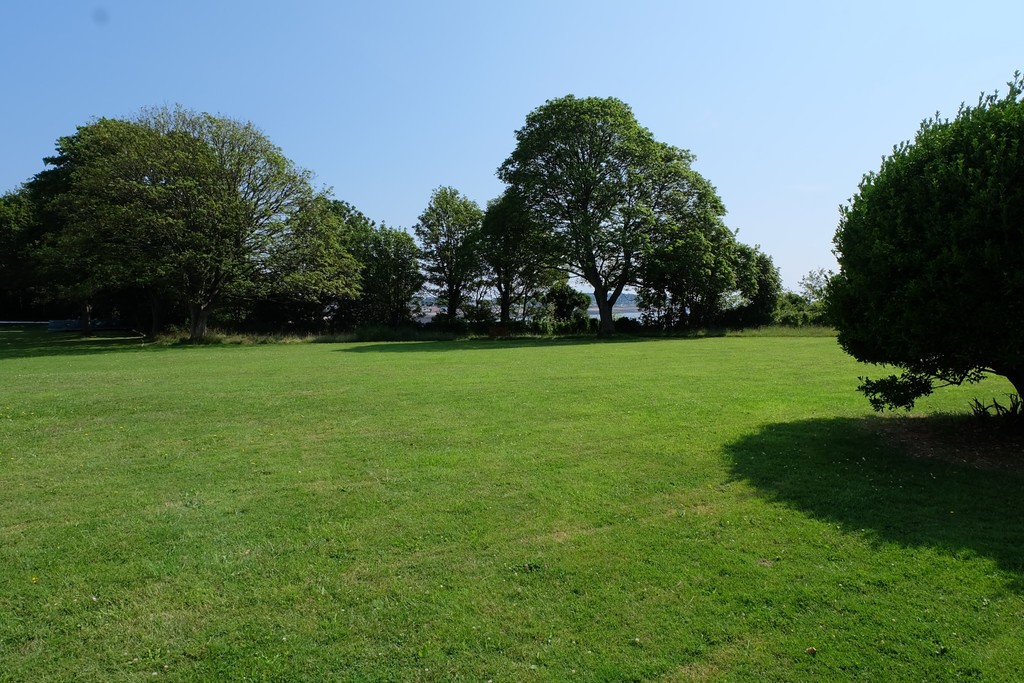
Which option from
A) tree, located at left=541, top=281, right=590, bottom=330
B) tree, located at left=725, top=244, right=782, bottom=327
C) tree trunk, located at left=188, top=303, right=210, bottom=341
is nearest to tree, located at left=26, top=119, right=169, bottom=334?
tree trunk, located at left=188, top=303, right=210, bottom=341

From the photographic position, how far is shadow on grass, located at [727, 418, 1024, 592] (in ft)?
17.3

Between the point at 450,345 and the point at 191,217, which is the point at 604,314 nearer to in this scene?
the point at 450,345

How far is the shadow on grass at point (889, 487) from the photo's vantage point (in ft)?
17.3

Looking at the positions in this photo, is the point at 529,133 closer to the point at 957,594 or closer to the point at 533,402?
the point at 533,402

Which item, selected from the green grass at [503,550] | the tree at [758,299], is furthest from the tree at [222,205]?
the tree at [758,299]

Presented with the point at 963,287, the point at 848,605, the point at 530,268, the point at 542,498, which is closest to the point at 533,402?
the point at 542,498

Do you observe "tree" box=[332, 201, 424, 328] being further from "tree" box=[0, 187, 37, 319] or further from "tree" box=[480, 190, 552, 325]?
"tree" box=[0, 187, 37, 319]

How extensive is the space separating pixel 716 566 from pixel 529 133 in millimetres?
40449

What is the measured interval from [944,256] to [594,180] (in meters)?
34.2

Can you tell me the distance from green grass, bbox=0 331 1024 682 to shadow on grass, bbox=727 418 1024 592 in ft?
0.13

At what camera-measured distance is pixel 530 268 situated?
146ft

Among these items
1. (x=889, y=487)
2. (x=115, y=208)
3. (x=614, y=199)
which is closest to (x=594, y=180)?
(x=614, y=199)

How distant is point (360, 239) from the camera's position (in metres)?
47.7

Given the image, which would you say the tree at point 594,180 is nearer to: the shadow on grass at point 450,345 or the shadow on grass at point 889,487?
the shadow on grass at point 450,345
